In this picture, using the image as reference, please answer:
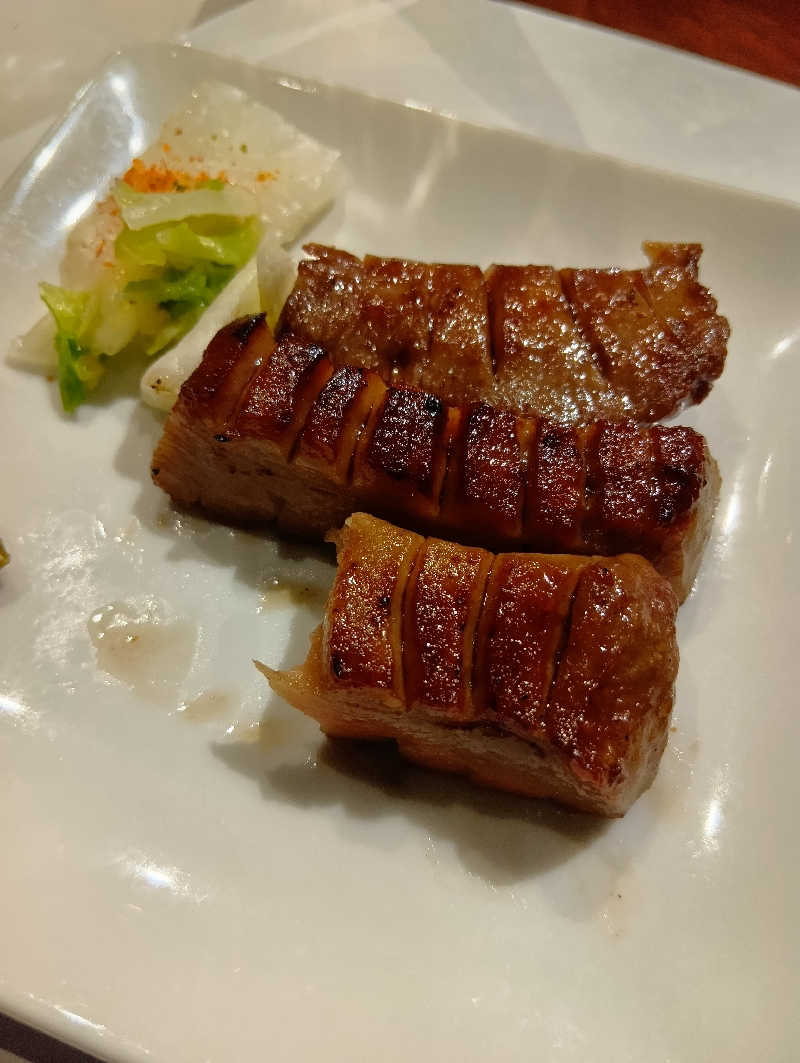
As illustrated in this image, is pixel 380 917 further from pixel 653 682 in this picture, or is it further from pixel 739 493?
pixel 739 493

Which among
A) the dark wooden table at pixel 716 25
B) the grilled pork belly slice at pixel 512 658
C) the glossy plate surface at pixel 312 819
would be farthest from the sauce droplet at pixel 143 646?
the dark wooden table at pixel 716 25

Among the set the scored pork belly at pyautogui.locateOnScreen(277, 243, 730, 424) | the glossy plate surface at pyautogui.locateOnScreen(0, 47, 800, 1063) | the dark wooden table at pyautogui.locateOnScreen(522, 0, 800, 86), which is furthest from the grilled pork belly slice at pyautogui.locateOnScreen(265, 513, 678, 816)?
the dark wooden table at pyautogui.locateOnScreen(522, 0, 800, 86)

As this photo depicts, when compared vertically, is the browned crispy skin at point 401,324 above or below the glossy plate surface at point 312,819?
above

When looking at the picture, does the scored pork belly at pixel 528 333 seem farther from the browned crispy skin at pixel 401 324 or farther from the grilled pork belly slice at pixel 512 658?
the grilled pork belly slice at pixel 512 658

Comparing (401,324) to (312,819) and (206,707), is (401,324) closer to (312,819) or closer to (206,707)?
(206,707)

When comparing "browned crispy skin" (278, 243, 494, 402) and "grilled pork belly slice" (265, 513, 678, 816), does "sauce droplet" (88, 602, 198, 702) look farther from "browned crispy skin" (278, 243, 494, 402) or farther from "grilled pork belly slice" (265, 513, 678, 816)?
"browned crispy skin" (278, 243, 494, 402)

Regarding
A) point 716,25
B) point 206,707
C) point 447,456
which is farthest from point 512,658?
point 716,25

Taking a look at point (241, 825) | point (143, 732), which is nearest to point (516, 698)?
point (241, 825)
